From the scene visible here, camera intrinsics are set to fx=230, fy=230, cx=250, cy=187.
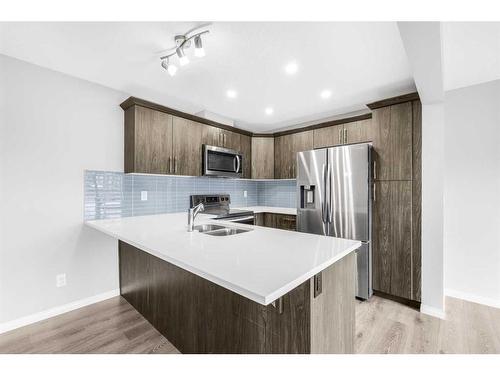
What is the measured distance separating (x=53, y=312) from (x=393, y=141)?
12.5 feet

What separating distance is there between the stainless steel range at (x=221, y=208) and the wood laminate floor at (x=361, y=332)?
1428 millimetres

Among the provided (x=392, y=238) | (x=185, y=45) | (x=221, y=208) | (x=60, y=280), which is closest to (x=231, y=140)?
(x=221, y=208)

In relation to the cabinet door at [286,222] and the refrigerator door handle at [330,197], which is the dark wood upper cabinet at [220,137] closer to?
the cabinet door at [286,222]

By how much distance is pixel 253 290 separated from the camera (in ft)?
2.57

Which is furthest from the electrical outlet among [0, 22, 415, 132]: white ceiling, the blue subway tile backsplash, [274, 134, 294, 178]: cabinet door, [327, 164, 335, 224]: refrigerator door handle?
[274, 134, 294, 178]: cabinet door

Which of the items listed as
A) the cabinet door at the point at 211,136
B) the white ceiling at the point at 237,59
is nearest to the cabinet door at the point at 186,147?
the cabinet door at the point at 211,136

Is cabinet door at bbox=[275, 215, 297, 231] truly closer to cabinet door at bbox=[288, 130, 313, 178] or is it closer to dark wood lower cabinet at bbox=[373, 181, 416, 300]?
cabinet door at bbox=[288, 130, 313, 178]

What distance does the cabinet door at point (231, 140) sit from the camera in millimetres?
3393

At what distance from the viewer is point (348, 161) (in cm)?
258

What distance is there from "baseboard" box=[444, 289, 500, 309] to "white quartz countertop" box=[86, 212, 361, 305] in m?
2.16

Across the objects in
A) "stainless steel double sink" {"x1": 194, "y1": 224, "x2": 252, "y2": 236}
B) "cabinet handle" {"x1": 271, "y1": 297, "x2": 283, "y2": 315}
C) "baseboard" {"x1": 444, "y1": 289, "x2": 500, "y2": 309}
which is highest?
"stainless steel double sink" {"x1": 194, "y1": 224, "x2": 252, "y2": 236}

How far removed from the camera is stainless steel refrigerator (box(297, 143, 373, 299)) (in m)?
2.51

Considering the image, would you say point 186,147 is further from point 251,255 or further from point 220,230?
point 251,255

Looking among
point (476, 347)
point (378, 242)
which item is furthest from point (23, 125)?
point (476, 347)
